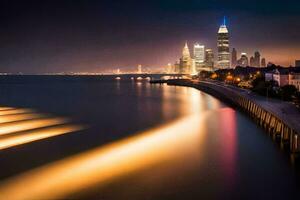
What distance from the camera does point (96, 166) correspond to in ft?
57.1

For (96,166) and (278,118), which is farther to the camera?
(278,118)

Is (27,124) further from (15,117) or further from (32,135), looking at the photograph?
(32,135)

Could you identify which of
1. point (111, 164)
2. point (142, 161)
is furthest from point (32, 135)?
point (142, 161)

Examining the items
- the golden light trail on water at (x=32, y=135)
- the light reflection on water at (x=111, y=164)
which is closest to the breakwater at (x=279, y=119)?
the light reflection on water at (x=111, y=164)

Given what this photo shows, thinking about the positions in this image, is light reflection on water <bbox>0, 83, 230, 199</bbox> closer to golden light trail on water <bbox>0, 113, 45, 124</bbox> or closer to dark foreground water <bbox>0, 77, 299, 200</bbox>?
dark foreground water <bbox>0, 77, 299, 200</bbox>

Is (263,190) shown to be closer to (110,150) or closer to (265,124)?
(110,150)

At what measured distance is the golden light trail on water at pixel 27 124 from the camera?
90.9 ft

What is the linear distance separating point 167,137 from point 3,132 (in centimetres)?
1227

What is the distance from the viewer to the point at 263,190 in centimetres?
1445

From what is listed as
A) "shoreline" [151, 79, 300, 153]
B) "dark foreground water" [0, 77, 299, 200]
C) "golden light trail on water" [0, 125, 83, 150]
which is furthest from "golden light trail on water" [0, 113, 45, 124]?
"shoreline" [151, 79, 300, 153]

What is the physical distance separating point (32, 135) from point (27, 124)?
A: 20.0 feet

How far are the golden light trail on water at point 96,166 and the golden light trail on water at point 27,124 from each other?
945 cm

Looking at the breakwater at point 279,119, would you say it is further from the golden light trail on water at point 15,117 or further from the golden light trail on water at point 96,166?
the golden light trail on water at point 15,117

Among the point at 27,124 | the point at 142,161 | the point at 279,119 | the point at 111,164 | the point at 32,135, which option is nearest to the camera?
the point at 111,164
